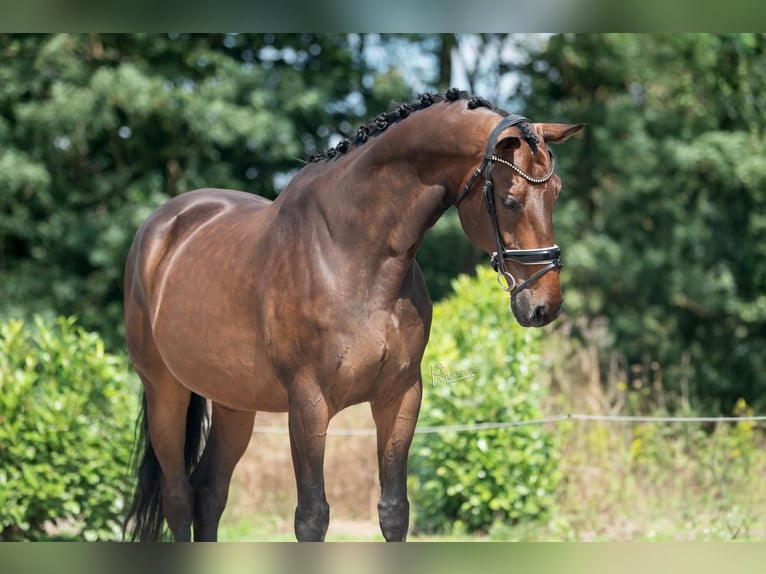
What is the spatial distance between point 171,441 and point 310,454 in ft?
5.02

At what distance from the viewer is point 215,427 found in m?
5.29

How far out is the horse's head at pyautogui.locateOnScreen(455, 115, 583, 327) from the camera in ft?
11.6

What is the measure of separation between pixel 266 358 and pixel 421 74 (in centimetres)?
1076

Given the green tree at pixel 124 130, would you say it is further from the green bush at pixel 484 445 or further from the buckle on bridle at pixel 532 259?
the buckle on bridle at pixel 532 259

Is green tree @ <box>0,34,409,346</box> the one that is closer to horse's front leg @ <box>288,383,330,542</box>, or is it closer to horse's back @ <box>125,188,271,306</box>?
horse's back @ <box>125,188,271,306</box>

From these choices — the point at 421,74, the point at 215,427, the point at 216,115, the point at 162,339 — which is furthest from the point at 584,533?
the point at 421,74

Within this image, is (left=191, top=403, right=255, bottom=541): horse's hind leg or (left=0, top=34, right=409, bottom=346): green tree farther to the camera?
(left=0, top=34, right=409, bottom=346): green tree

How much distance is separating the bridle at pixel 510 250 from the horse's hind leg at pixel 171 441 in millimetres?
2333

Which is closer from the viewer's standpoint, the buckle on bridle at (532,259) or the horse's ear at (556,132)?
the buckle on bridle at (532,259)

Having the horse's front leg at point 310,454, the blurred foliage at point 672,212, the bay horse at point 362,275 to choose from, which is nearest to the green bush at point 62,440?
the bay horse at point 362,275

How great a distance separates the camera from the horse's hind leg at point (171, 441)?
5.09 m

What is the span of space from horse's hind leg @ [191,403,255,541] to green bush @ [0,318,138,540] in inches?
103

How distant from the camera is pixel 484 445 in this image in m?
7.81

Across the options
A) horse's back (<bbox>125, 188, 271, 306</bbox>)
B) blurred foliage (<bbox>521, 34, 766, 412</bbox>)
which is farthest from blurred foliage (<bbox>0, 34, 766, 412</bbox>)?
horse's back (<bbox>125, 188, 271, 306</bbox>)
